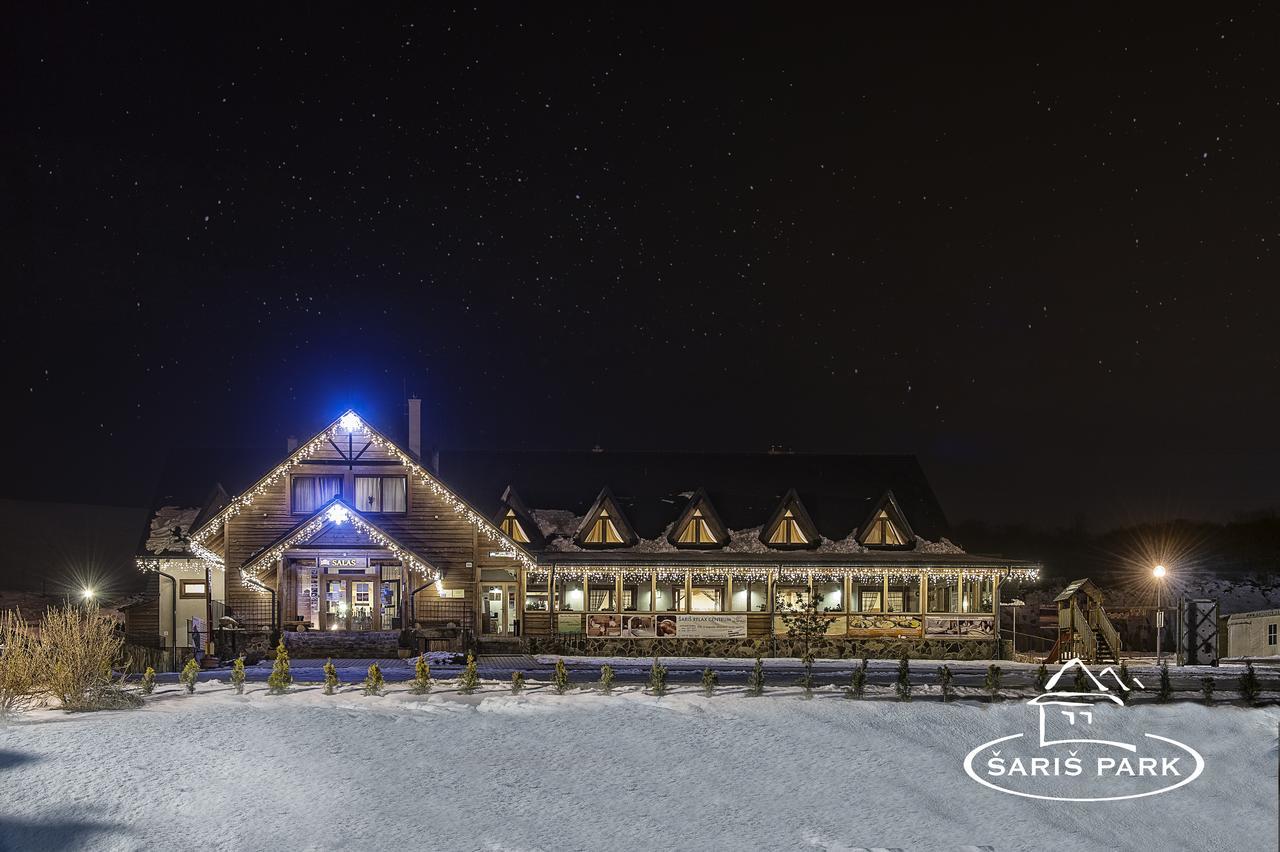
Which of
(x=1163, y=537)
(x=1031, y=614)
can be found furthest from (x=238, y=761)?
(x=1163, y=537)

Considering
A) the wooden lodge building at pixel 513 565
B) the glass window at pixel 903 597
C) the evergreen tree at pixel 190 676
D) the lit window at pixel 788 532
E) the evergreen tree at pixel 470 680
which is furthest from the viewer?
the glass window at pixel 903 597

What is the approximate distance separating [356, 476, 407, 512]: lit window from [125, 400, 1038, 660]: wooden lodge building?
0.18 feet

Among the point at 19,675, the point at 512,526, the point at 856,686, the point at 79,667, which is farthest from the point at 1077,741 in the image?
the point at 19,675

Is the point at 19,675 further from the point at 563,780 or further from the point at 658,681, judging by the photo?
the point at 658,681

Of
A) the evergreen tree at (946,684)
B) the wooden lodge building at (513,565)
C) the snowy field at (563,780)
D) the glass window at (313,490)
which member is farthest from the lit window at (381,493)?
the evergreen tree at (946,684)

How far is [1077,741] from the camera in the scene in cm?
2148

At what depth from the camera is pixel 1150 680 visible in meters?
26.3

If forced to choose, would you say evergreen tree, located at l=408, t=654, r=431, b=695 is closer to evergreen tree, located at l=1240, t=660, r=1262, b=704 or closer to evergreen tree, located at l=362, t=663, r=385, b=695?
evergreen tree, located at l=362, t=663, r=385, b=695

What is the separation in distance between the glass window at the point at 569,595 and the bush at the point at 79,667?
1441 cm

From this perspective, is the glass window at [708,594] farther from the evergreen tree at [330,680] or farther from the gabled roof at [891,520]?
the evergreen tree at [330,680]

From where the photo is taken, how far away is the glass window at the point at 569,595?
3491 centimetres

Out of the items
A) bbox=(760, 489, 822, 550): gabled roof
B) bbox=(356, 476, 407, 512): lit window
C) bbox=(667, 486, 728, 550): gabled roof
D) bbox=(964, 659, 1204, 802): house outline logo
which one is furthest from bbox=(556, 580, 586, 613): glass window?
bbox=(964, 659, 1204, 802): house outline logo

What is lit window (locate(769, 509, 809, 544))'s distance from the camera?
34.6 metres

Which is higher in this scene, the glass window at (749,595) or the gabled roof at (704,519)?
the gabled roof at (704,519)
